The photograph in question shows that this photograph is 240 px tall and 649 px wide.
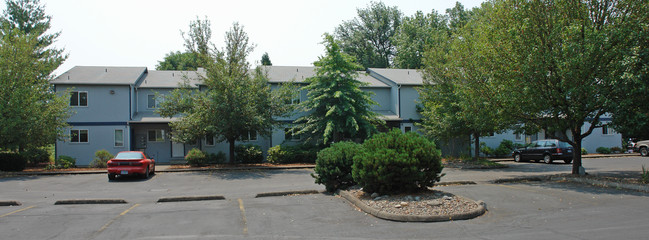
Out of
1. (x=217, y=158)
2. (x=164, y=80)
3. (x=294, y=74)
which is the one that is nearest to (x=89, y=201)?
(x=217, y=158)

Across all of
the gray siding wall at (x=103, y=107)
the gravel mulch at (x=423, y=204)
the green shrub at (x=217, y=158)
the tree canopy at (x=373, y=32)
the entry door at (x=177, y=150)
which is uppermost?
the tree canopy at (x=373, y=32)

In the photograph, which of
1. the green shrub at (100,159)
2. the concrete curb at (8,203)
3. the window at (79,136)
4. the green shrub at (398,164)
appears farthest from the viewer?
the window at (79,136)

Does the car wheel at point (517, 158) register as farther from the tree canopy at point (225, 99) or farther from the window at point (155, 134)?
the window at point (155, 134)

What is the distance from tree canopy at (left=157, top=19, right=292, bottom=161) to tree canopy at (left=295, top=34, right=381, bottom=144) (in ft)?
7.17

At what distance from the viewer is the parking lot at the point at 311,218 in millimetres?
7574

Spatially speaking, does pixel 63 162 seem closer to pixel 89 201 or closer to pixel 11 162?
pixel 11 162

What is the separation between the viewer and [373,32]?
199ft

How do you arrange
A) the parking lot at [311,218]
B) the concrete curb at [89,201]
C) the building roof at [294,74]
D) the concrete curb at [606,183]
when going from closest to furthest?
the parking lot at [311,218]
the concrete curb at [89,201]
the concrete curb at [606,183]
the building roof at [294,74]

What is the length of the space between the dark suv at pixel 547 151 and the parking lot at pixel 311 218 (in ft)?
43.4

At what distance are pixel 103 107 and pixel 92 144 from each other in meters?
2.53

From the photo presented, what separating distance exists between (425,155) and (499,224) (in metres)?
2.81

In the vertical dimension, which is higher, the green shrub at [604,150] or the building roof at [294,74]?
the building roof at [294,74]

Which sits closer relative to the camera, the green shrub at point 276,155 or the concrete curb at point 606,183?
the concrete curb at point 606,183

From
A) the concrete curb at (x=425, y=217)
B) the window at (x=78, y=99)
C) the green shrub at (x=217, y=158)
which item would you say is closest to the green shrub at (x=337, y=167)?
the concrete curb at (x=425, y=217)
